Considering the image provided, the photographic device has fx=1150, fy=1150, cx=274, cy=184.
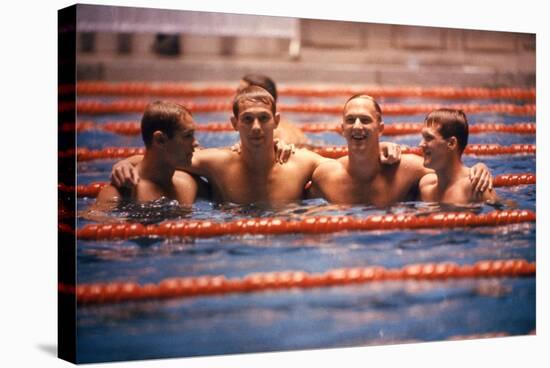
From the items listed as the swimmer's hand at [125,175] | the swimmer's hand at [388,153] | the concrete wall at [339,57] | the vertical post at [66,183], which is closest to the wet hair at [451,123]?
the concrete wall at [339,57]

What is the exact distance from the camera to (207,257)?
7.88 metres

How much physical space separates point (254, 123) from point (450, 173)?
1.60 metres

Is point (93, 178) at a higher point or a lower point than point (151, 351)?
higher

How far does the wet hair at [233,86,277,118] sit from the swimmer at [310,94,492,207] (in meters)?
0.59

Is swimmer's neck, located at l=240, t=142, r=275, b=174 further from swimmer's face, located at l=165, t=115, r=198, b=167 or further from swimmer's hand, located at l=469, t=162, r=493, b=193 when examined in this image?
swimmer's hand, located at l=469, t=162, r=493, b=193

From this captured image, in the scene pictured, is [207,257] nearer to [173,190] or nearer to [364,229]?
[173,190]

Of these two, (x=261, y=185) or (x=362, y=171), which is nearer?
(x=261, y=185)

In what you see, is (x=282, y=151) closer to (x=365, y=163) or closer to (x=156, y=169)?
(x=365, y=163)

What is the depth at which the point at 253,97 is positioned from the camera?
8023 mm

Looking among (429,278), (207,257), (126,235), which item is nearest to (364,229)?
(429,278)

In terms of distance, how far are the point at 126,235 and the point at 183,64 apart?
4.03ft

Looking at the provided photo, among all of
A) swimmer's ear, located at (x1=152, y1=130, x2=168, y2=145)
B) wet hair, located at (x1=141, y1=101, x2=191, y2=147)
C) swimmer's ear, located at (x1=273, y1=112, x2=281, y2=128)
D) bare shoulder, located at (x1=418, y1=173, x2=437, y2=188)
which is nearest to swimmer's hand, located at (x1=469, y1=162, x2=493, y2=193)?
bare shoulder, located at (x1=418, y1=173, x2=437, y2=188)

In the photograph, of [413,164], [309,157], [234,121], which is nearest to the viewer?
[234,121]

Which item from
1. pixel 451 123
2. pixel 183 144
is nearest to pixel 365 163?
pixel 451 123
